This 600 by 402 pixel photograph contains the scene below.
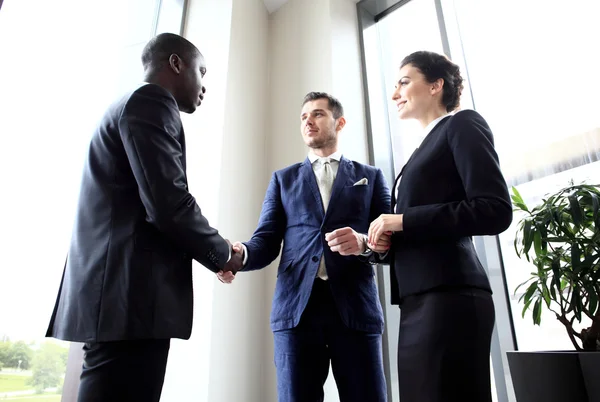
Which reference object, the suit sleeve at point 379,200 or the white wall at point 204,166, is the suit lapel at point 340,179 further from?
the white wall at point 204,166

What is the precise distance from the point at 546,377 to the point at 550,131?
133cm

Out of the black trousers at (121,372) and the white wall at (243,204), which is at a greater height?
the white wall at (243,204)

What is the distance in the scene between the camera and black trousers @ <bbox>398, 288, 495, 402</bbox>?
0.95 meters

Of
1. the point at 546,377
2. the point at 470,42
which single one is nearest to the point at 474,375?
A: the point at 546,377

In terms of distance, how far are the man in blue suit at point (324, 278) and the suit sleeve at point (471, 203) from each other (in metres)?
0.16

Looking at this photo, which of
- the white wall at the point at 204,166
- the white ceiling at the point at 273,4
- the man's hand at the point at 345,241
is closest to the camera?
the man's hand at the point at 345,241

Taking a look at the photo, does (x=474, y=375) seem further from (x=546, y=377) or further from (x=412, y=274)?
(x=546, y=377)

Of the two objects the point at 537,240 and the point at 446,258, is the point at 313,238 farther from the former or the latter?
the point at 537,240

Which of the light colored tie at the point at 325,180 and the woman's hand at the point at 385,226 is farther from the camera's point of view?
the light colored tie at the point at 325,180

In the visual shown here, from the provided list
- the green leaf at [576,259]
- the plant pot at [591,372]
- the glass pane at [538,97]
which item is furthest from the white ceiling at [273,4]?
the plant pot at [591,372]

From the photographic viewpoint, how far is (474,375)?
0.95 metres

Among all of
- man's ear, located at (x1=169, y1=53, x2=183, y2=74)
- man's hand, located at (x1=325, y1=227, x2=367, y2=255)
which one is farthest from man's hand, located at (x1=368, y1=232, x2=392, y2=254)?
man's ear, located at (x1=169, y1=53, x2=183, y2=74)

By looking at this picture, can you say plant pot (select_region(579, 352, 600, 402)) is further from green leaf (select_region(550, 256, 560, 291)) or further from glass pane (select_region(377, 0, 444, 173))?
glass pane (select_region(377, 0, 444, 173))

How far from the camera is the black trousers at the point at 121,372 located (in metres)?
0.96
